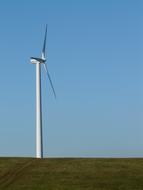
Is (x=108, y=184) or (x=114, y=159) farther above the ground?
(x=114, y=159)

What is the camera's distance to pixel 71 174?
66.9 metres

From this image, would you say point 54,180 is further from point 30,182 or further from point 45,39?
point 45,39

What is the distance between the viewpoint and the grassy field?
60844mm

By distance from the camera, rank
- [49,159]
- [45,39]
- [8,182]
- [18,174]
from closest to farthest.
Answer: [8,182]
[18,174]
[49,159]
[45,39]

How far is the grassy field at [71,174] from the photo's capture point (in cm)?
6084

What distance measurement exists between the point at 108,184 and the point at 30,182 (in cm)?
870

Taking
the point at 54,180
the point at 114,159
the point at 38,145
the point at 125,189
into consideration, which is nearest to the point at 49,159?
the point at 38,145

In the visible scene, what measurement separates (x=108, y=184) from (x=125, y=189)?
286cm

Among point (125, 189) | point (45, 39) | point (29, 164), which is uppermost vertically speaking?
point (45, 39)

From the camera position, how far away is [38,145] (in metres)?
82.8

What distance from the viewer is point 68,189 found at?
194 ft

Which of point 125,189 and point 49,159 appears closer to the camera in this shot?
point 125,189

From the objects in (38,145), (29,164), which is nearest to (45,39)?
(38,145)

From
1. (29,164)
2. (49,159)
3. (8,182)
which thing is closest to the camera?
(8,182)
